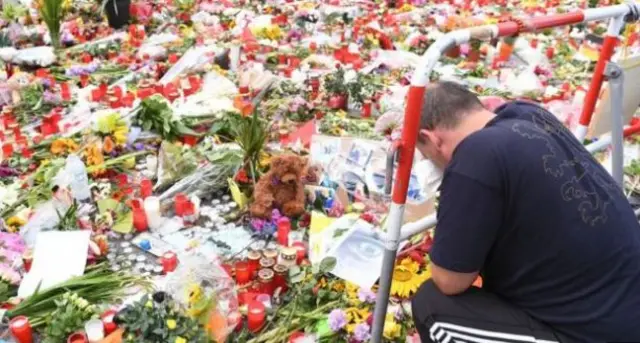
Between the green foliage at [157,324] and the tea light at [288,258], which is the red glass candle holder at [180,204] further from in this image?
the green foliage at [157,324]

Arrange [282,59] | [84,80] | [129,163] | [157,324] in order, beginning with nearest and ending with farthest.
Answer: [157,324] → [129,163] → [84,80] → [282,59]

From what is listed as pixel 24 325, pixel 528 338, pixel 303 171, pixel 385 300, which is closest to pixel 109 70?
pixel 303 171

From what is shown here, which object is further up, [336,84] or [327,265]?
[336,84]

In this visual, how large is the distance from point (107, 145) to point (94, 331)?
1.82 metres

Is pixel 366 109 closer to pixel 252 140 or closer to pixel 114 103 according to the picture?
pixel 252 140

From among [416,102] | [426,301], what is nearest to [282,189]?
[426,301]

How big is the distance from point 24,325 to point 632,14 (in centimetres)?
294

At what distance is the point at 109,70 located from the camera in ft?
18.3

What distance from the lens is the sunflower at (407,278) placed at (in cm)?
270

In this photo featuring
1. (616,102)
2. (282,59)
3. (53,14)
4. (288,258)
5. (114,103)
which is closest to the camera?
(616,102)

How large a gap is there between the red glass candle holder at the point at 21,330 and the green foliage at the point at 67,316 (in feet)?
0.21

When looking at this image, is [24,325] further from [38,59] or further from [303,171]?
[38,59]

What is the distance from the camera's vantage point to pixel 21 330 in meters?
2.41

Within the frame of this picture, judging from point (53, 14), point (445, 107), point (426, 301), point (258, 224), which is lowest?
point (258, 224)
